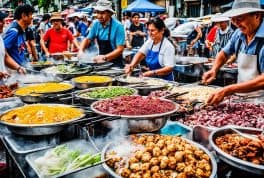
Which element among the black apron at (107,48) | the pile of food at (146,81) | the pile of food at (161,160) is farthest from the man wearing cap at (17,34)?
the pile of food at (161,160)

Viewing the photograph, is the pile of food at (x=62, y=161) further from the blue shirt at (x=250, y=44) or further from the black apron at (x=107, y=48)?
the black apron at (x=107, y=48)

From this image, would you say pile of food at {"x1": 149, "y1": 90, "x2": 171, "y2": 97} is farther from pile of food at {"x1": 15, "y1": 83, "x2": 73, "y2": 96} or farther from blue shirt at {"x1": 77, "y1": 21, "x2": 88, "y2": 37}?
blue shirt at {"x1": 77, "y1": 21, "x2": 88, "y2": 37}

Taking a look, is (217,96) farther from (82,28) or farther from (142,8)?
(142,8)

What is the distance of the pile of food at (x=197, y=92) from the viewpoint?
10.8 feet

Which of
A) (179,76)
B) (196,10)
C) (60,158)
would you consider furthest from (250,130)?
(196,10)

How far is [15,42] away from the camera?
17.7 feet

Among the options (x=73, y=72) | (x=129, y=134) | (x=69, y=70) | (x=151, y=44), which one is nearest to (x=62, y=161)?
(x=129, y=134)

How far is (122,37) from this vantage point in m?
5.39

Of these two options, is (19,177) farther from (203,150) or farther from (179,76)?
(179,76)

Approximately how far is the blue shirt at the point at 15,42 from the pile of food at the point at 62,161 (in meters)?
3.61

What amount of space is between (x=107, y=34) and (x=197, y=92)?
2.46 meters

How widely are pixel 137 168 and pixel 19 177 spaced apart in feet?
4.75

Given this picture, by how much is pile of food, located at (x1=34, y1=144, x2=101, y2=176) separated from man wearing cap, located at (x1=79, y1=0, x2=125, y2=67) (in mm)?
3124

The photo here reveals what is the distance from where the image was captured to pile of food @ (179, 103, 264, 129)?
248cm
